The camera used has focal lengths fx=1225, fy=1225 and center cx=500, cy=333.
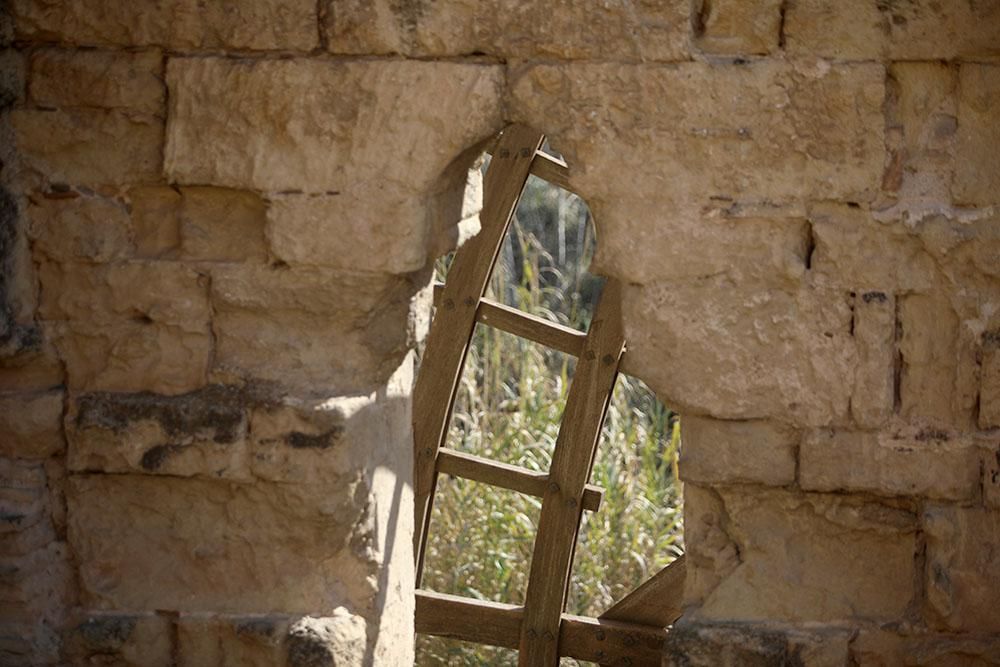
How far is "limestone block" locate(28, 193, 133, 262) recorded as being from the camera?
11.1 ft

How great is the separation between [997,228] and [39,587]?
8.97 feet

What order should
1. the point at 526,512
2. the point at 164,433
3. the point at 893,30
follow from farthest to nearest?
the point at 526,512 < the point at 164,433 < the point at 893,30

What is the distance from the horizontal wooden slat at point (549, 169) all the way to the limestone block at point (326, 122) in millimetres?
1684

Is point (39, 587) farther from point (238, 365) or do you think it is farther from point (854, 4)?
point (854, 4)

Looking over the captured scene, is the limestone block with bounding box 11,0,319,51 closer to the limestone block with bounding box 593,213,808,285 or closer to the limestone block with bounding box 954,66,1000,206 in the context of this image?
the limestone block with bounding box 593,213,808,285

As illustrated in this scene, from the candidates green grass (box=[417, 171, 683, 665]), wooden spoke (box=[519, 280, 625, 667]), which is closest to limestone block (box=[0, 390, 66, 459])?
wooden spoke (box=[519, 280, 625, 667])

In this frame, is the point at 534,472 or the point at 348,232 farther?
the point at 534,472

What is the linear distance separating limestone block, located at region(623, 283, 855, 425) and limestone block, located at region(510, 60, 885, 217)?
21 centimetres

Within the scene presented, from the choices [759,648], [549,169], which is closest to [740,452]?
[759,648]

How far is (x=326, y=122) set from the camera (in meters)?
3.24

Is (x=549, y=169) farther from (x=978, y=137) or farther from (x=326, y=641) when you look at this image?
(x=326, y=641)

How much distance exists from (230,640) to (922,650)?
1859mm

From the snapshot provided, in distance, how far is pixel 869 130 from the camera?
307 cm

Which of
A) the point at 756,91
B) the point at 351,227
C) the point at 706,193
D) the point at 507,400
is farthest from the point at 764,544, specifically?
the point at 507,400
